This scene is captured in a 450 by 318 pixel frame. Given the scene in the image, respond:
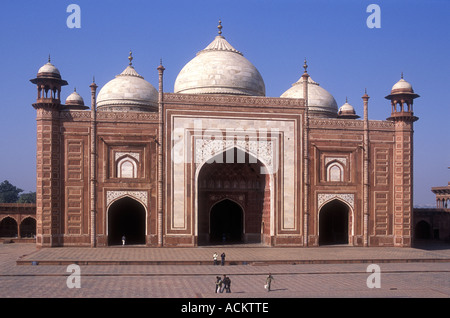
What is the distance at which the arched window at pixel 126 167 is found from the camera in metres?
19.8

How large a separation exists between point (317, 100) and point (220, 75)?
6.61 metres

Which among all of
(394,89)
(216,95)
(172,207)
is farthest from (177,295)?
(394,89)

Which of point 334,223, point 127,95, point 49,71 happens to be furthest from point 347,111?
point 49,71

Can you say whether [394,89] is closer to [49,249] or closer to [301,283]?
[301,283]

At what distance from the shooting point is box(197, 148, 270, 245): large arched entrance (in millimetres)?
21303

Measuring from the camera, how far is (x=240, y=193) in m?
21.9

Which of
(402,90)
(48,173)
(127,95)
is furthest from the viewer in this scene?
(127,95)

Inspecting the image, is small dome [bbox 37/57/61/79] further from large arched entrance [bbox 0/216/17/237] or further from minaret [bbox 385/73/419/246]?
minaret [bbox 385/73/419/246]

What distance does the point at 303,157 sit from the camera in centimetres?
2081

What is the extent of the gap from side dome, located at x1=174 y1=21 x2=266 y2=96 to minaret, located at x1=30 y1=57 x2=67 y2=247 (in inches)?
232

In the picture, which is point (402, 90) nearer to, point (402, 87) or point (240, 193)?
point (402, 87)

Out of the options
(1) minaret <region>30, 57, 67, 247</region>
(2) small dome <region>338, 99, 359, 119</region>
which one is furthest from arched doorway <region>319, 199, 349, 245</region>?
(1) minaret <region>30, 57, 67, 247</region>

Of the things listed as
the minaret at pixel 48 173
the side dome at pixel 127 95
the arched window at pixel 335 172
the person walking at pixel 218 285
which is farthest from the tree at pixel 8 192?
the person walking at pixel 218 285
